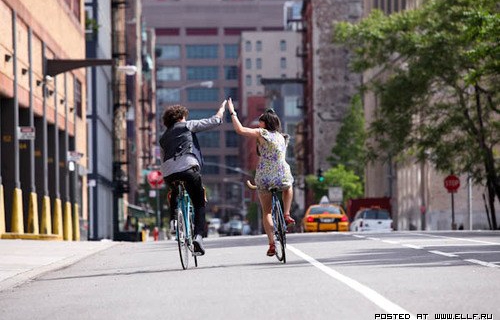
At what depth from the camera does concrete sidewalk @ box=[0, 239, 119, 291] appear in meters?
17.6

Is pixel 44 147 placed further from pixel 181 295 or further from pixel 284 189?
pixel 181 295

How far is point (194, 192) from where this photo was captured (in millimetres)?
17250

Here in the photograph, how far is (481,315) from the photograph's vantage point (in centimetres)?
982

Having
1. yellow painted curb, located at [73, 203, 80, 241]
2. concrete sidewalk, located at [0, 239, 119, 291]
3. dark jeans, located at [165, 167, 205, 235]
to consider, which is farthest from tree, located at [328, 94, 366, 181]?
dark jeans, located at [165, 167, 205, 235]

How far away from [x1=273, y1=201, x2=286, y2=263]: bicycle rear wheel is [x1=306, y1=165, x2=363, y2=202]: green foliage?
89540 mm

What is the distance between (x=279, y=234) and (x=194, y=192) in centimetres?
121

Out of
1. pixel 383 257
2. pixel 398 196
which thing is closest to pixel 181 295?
pixel 383 257

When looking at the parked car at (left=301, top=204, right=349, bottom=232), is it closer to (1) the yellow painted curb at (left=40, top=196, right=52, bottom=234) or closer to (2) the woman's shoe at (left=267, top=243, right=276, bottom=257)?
(1) the yellow painted curb at (left=40, top=196, right=52, bottom=234)

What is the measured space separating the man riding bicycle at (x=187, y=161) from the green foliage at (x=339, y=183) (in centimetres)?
9004

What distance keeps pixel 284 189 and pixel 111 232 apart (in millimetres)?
69072

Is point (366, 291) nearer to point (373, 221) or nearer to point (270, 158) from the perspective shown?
point (270, 158)

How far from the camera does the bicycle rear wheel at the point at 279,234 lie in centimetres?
1762

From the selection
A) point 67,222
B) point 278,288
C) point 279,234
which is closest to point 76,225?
point 67,222

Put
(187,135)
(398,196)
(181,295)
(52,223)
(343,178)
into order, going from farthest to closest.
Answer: (343,178), (398,196), (52,223), (187,135), (181,295)
